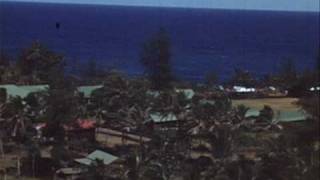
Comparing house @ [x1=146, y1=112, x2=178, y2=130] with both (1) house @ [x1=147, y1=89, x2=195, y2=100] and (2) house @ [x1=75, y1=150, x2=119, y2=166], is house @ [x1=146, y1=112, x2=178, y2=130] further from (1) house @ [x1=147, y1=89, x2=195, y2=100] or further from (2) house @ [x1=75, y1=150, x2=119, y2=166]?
(2) house @ [x1=75, y1=150, x2=119, y2=166]

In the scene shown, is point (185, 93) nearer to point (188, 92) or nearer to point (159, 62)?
point (188, 92)

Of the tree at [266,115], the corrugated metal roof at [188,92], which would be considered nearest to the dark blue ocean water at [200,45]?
the tree at [266,115]

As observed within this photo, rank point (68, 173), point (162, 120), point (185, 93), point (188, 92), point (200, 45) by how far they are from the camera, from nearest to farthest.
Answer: point (68, 173) → point (162, 120) → point (185, 93) → point (188, 92) → point (200, 45)

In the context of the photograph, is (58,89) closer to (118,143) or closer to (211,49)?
(118,143)

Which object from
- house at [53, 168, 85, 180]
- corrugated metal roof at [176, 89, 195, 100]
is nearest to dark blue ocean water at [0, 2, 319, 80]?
corrugated metal roof at [176, 89, 195, 100]

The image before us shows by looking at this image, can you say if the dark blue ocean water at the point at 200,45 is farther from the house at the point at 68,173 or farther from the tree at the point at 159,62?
the house at the point at 68,173

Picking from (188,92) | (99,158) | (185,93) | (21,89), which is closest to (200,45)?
(21,89)
